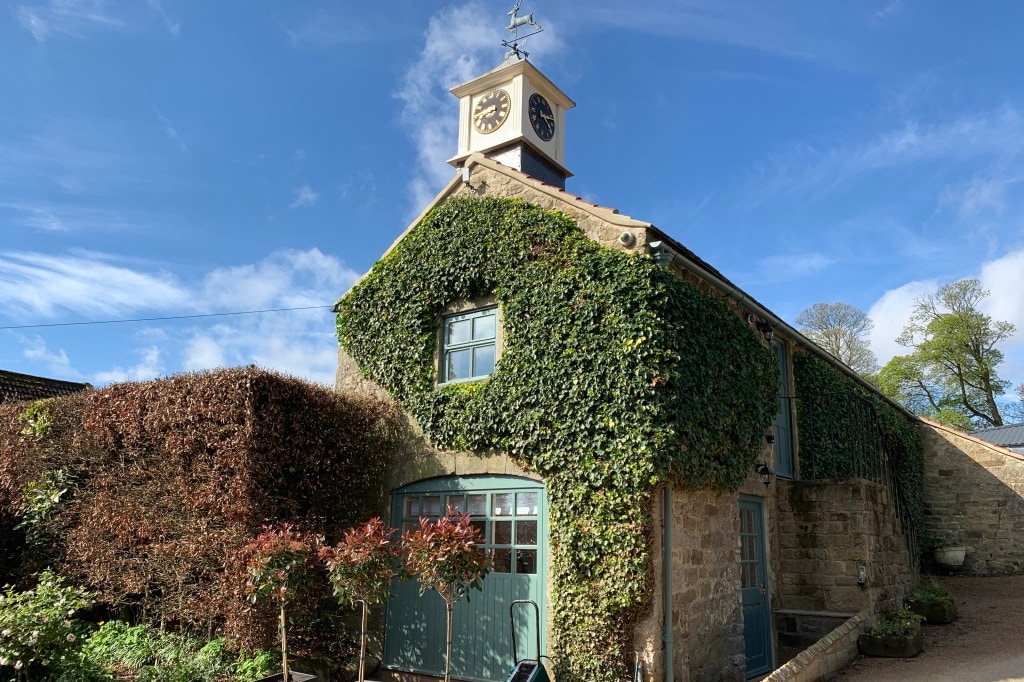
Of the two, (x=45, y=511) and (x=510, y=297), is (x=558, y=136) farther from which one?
(x=45, y=511)

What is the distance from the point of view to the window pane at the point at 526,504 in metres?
9.06

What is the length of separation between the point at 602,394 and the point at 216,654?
213 inches

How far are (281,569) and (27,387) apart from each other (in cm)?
1413

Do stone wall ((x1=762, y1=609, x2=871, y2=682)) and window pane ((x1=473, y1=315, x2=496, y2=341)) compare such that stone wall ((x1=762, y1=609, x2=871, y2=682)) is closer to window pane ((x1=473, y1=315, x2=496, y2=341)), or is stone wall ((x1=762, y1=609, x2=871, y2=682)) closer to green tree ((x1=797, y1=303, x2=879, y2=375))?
window pane ((x1=473, y1=315, x2=496, y2=341))

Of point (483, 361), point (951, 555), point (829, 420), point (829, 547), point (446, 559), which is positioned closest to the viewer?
point (446, 559)

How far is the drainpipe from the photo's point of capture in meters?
7.85

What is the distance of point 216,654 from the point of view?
8594 millimetres

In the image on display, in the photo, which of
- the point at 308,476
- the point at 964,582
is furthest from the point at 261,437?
the point at 964,582

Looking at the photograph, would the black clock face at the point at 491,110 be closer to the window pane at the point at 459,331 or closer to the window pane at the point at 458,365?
the window pane at the point at 459,331

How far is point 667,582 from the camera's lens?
8.07 metres

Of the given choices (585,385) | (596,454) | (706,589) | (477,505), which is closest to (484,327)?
(585,385)

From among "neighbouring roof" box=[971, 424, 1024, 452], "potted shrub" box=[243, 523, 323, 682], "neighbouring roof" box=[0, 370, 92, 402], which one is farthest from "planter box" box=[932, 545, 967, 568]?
"neighbouring roof" box=[0, 370, 92, 402]

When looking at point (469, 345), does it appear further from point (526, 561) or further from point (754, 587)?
point (754, 587)

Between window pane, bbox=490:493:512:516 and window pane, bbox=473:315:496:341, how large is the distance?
6.99ft
